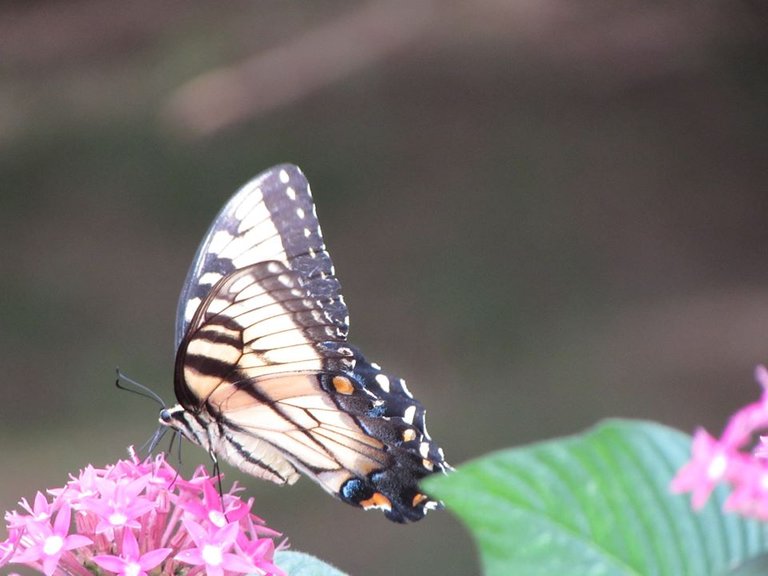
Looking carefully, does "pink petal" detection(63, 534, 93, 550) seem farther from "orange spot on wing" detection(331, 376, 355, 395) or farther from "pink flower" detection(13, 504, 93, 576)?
"orange spot on wing" detection(331, 376, 355, 395)

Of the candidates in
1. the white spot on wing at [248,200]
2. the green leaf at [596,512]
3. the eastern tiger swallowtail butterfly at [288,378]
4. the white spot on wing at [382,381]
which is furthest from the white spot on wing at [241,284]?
the green leaf at [596,512]

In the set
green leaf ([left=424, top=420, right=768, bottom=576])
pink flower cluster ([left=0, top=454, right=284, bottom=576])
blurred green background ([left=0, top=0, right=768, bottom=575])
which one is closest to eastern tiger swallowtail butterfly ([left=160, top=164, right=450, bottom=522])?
pink flower cluster ([left=0, top=454, right=284, bottom=576])

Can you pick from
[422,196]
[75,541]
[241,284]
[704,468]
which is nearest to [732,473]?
[704,468]

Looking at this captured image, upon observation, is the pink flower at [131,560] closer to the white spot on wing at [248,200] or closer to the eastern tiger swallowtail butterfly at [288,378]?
the eastern tiger swallowtail butterfly at [288,378]

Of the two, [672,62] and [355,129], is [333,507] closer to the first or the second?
[355,129]

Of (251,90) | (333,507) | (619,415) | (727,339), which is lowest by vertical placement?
(333,507)

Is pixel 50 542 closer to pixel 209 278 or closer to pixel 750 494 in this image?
pixel 209 278

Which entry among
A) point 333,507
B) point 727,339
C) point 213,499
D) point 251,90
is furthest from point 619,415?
point 213,499
